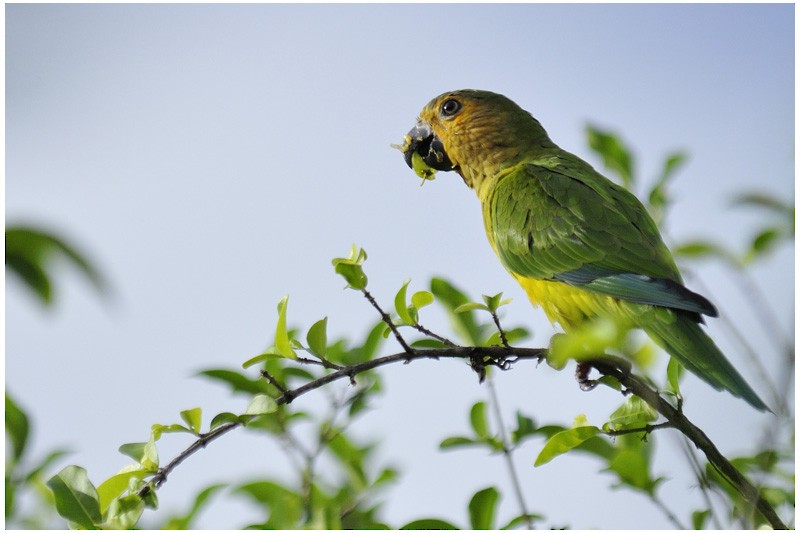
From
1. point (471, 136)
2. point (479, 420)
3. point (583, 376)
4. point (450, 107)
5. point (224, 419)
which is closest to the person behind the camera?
point (224, 419)

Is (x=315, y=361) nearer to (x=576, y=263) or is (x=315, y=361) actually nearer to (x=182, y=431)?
(x=182, y=431)

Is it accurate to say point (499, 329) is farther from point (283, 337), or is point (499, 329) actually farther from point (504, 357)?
point (283, 337)

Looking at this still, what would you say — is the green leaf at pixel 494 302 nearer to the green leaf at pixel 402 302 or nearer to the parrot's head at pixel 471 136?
the green leaf at pixel 402 302

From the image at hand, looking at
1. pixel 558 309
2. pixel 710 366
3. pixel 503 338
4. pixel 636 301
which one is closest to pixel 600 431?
pixel 503 338

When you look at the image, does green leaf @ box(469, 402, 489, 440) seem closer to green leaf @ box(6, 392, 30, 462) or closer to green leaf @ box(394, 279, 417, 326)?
green leaf @ box(394, 279, 417, 326)

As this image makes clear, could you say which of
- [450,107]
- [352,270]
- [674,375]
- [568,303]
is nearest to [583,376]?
[568,303]

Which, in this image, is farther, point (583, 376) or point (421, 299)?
point (583, 376)

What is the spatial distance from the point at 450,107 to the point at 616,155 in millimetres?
2115

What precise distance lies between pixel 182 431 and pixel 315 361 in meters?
0.37

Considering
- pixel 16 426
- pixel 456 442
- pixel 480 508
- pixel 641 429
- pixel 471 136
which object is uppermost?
pixel 471 136

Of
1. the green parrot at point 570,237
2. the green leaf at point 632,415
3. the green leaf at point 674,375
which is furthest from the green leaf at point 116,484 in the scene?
the green parrot at point 570,237

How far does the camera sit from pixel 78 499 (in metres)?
1.87

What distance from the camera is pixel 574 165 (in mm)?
3879

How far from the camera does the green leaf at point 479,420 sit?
2.33 meters
